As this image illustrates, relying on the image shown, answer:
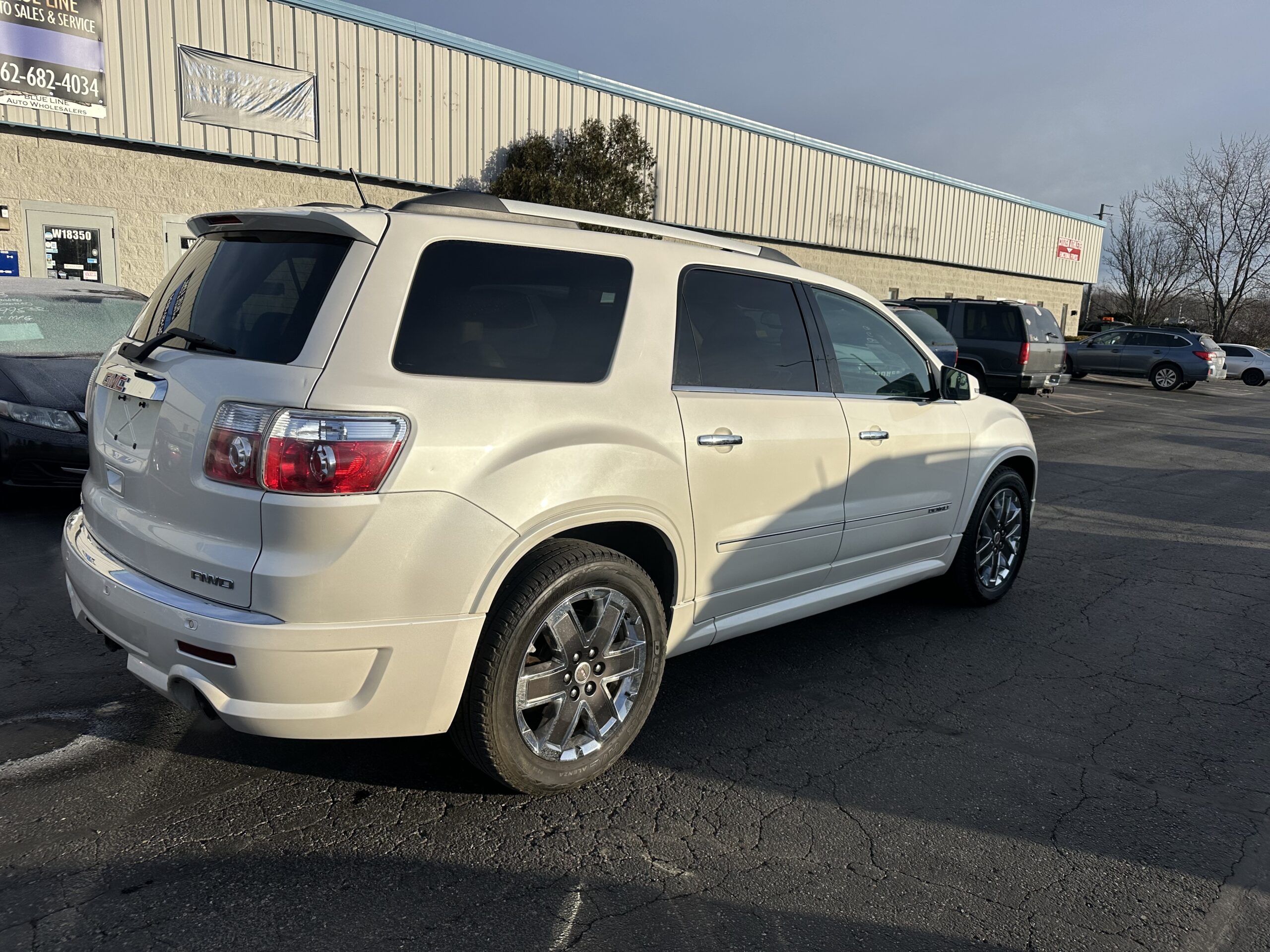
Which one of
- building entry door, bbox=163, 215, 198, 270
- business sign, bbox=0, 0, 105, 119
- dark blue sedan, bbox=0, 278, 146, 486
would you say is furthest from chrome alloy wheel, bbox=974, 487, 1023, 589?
business sign, bbox=0, 0, 105, 119

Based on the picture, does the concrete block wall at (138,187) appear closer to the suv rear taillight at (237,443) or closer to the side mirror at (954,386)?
the side mirror at (954,386)

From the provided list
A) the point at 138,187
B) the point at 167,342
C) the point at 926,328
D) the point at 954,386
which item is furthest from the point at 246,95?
the point at 954,386

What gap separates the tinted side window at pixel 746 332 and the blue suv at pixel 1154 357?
27.3 meters

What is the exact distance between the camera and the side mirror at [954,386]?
486 centimetres

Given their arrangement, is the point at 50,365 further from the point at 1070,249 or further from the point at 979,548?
the point at 1070,249

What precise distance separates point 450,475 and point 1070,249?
4167 centimetres

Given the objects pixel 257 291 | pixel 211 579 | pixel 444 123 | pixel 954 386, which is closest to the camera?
pixel 211 579

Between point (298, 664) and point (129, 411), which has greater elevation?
point (129, 411)

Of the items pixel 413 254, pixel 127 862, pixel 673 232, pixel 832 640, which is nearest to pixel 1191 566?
pixel 832 640

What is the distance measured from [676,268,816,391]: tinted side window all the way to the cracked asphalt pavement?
1.39m

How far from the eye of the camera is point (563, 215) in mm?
3414

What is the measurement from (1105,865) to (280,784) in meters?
2.70

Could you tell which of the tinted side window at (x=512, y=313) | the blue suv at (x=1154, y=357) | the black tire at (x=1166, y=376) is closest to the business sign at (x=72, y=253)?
the tinted side window at (x=512, y=313)

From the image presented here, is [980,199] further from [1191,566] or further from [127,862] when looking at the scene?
[127,862]
